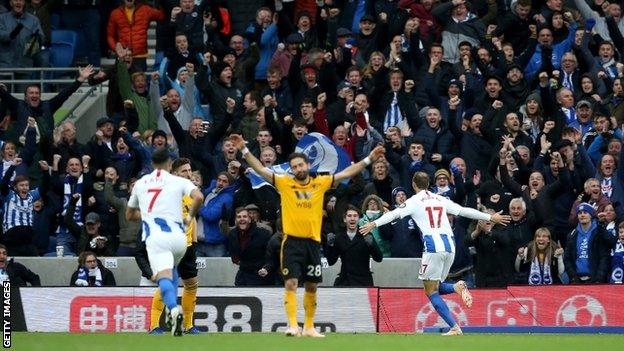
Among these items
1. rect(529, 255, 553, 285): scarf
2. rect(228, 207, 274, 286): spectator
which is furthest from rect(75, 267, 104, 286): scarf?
rect(529, 255, 553, 285): scarf

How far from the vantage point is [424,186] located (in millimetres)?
22281

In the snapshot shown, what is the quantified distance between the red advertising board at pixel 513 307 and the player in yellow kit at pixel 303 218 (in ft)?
12.9

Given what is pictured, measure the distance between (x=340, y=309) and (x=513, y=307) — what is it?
8.45ft

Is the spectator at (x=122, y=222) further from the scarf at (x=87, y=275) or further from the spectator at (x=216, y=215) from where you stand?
the scarf at (x=87, y=275)

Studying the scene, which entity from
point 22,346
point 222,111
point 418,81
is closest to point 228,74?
point 222,111

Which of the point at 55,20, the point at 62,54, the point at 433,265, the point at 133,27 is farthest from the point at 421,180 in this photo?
the point at 55,20

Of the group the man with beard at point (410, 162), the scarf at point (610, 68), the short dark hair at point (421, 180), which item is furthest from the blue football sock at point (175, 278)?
the scarf at point (610, 68)

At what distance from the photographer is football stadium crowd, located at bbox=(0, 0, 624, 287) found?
24.8 metres

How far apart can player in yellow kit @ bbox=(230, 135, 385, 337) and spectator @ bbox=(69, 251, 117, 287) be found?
595 cm

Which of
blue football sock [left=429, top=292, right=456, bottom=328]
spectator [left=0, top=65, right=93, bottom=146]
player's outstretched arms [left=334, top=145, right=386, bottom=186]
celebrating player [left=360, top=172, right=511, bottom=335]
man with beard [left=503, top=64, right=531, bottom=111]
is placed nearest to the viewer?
player's outstretched arms [left=334, top=145, right=386, bottom=186]

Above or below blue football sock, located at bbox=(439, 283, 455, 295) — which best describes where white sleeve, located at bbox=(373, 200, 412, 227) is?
above

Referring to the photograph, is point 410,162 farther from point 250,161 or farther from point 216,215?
point 250,161

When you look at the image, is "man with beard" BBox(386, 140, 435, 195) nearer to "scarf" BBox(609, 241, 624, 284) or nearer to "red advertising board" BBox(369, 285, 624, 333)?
"red advertising board" BBox(369, 285, 624, 333)

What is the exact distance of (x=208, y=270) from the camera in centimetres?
2592
